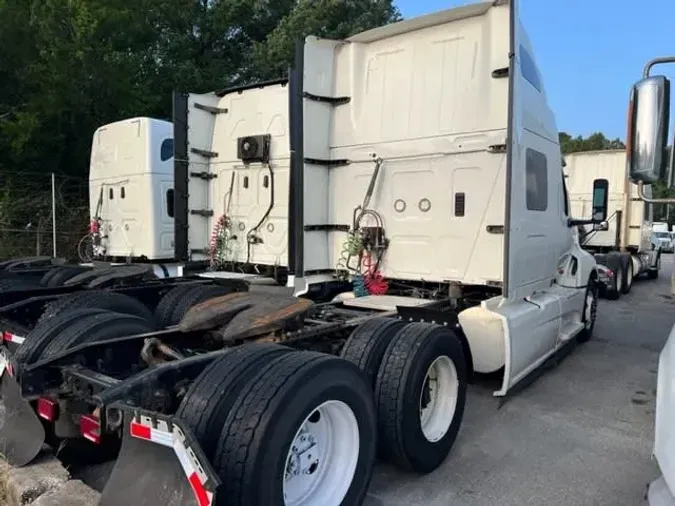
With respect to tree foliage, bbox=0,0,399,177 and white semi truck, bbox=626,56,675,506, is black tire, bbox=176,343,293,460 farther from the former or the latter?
tree foliage, bbox=0,0,399,177

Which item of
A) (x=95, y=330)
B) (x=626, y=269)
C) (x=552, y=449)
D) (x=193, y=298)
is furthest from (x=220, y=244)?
(x=626, y=269)

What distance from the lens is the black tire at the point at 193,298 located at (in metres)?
5.51

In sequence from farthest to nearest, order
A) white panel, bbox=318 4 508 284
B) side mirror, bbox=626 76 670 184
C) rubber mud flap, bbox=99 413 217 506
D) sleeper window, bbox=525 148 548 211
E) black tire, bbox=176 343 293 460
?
sleeper window, bbox=525 148 548 211 < white panel, bbox=318 4 508 284 < side mirror, bbox=626 76 670 184 < black tire, bbox=176 343 293 460 < rubber mud flap, bbox=99 413 217 506

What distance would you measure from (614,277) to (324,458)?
11.6 meters

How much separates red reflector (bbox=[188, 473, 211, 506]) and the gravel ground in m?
1.50

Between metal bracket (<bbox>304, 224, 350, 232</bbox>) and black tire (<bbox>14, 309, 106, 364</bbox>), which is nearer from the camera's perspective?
black tire (<bbox>14, 309, 106, 364</bbox>)

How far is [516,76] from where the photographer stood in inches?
192

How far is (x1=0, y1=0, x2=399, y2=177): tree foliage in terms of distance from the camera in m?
13.0

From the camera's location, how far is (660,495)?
2.32m

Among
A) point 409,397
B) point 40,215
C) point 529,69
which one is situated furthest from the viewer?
point 40,215

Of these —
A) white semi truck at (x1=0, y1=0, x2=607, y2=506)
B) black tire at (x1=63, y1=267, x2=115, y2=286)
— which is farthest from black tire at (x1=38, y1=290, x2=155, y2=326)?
black tire at (x1=63, y1=267, x2=115, y2=286)

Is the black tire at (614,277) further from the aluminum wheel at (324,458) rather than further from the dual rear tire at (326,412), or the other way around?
the aluminum wheel at (324,458)

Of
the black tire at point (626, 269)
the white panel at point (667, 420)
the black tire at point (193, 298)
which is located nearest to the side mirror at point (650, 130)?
the white panel at point (667, 420)

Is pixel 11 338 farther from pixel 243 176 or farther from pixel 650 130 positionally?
pixel 650 130
